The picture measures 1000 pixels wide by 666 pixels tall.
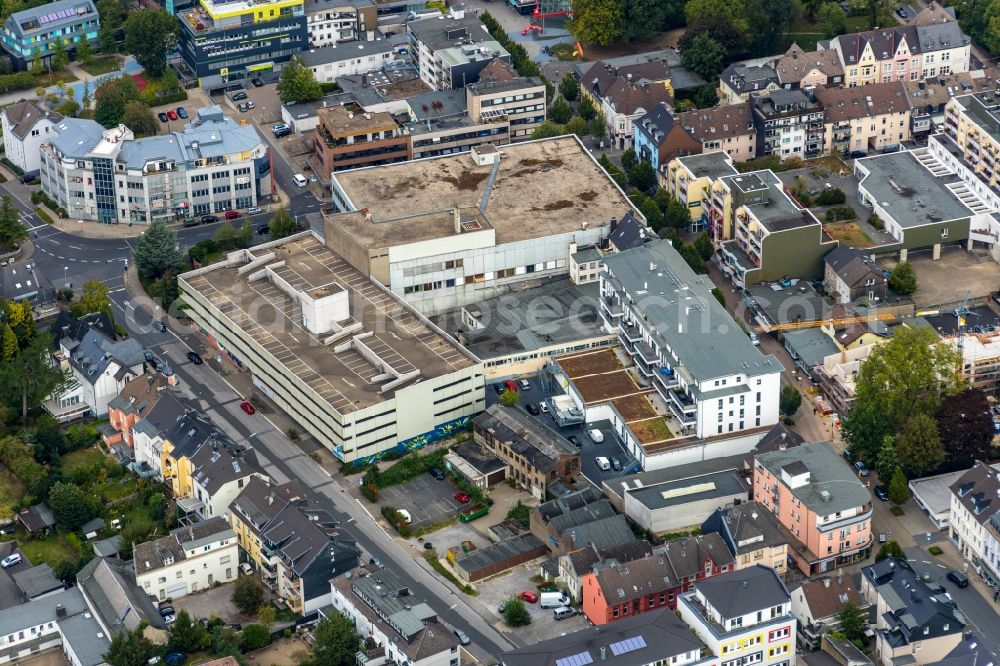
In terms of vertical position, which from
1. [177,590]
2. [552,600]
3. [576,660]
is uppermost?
[576,660]

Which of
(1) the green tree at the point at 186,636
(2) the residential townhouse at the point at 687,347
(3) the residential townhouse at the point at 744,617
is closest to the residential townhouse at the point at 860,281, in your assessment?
(2) the residential townhouse at the point at 687,347

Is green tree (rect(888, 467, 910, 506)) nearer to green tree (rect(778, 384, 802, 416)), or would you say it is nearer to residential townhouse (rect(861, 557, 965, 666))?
green tree (rect(778, 384, 802, 416))

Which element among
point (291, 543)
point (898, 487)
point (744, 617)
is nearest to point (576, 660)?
point (744, 617)

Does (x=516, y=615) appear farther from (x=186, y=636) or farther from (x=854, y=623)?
(x=854, y=623)

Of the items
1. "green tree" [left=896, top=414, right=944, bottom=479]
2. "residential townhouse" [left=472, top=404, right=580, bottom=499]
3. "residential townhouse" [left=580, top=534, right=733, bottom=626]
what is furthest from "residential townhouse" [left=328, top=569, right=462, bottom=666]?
"green tree" [left=896, top=414, right=944, bottom=479]

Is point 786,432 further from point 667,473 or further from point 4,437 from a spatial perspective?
point 4,437

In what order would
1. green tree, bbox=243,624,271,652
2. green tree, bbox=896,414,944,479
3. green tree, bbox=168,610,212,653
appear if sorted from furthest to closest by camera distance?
green tree, bbox=896,414,944,479 < green tree, bbox=243,624,271,652 < green tree, bbox=168,610,212,653
